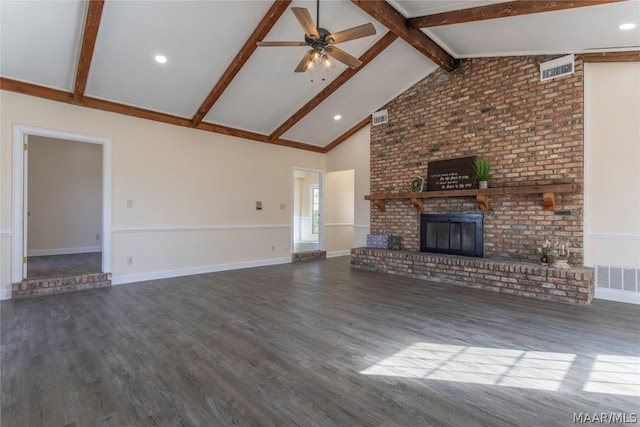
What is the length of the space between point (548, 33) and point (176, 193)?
20.6 ft

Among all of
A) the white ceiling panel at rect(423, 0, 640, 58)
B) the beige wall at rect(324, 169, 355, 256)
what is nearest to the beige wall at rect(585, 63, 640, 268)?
the white ceiling panel at rect(423, 0, 640, 58)

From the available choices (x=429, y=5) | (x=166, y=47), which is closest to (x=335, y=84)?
(x=429, y=5)

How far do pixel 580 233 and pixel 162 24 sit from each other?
6.24 meters

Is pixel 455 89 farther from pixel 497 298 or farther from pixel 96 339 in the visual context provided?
pixel 96 339

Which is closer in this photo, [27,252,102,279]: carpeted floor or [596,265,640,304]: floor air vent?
[596,265,640,304]: floor air vent

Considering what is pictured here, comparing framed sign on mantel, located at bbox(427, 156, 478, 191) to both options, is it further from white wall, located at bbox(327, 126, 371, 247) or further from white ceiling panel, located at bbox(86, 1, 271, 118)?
white ceiling panel, located at bbox(86, 1, 271, 118)

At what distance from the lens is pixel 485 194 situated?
5.03 meters

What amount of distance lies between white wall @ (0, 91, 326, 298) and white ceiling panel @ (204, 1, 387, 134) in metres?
0.63

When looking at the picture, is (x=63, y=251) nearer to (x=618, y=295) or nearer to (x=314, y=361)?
(x=314, y=361)

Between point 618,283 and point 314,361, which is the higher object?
point 618,283

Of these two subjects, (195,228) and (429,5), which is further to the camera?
(195,228)

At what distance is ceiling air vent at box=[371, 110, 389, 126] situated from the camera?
682 cm

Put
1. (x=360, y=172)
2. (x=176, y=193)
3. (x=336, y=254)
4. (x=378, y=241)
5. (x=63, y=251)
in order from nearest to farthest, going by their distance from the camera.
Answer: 1. (x=176, y=193)
2. (x=378, y=241)
3. (x=360, y=172)
4. (x=63, y=251)
5. (x=336, y=254)

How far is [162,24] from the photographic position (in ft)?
12.7
